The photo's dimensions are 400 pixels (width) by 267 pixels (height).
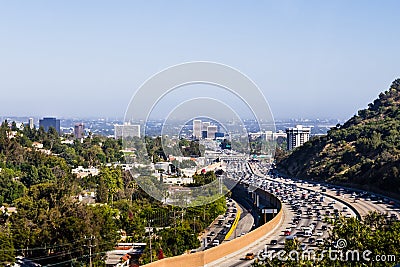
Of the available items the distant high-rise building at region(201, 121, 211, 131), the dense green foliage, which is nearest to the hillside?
the distant high-rise building at region(201, 121, 211, 131)

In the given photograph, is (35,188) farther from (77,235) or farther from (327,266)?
(327,266)

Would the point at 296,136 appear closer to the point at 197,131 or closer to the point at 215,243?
the point at 197,131

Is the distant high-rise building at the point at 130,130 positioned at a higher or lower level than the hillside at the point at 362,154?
higher

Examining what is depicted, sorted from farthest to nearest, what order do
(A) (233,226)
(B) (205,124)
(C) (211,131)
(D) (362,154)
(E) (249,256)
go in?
(D) (362,154) < (C) (211,131) < (B) (205,124) < (A) (233,226) < (E) (249,256)

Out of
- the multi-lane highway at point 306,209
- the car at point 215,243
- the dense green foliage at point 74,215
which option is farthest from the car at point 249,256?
the car at point 215,243

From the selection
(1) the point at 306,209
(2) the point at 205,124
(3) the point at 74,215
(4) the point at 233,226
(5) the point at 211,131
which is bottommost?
(4) the point at 233,226

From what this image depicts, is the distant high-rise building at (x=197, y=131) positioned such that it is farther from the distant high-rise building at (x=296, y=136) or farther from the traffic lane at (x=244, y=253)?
the distant high-rise building at (x=296, y=136)

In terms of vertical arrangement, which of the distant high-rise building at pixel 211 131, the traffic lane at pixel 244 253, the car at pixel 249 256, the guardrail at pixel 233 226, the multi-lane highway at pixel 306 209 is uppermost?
the distant high-rise building at pixel 211 131

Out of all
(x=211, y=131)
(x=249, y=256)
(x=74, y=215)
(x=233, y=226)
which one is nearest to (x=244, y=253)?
(x=249, y=256)

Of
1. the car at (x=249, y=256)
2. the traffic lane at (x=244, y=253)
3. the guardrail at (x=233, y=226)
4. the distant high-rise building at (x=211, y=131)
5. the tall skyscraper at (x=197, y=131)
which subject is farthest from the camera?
the distant high-rise building at (x=211, y=131)
